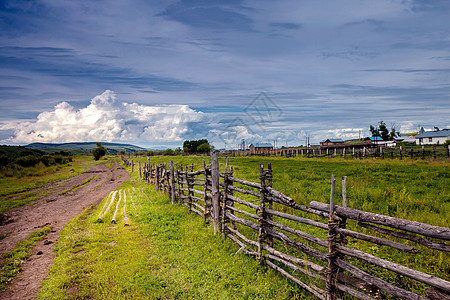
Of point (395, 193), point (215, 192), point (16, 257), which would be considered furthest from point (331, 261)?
point (395, 193)

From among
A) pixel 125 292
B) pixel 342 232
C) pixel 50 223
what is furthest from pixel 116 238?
pixel 342 232

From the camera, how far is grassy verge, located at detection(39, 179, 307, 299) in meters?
4.55

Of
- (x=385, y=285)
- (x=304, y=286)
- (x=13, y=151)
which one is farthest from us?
(x=13, y=151)

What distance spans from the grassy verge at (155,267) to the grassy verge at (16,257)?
0.77 m

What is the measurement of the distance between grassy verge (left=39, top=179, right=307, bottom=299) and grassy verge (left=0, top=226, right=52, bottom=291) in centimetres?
77

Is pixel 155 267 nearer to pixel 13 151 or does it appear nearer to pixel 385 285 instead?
pixel 385 285

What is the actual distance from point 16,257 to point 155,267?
4276mm

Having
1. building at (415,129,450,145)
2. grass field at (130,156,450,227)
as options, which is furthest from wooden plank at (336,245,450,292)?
building at (415,129,450,145)

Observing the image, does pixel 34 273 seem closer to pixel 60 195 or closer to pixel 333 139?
pixel 60 195

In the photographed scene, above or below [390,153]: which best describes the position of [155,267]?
below

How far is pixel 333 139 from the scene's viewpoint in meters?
96.0

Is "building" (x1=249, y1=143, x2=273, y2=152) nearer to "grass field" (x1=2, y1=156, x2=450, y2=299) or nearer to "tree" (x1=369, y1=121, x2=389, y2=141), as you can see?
"tree" (x1=369, y1=121, x2=389, y2=141)

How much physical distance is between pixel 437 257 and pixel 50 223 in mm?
12943

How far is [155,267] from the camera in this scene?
18.1ft
